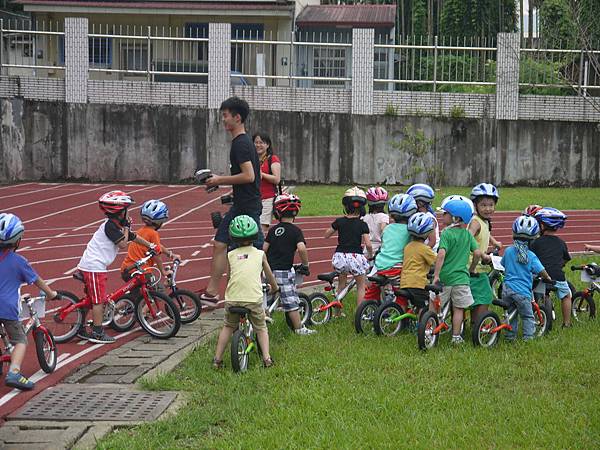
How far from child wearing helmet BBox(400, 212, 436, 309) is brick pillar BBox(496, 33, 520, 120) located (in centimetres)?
1841

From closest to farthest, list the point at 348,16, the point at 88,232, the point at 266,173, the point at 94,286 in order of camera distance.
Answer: the point at 94,286 → the point at 266,173 → the point at 88,232 → the point at 348,16

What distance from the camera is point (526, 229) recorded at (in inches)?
391

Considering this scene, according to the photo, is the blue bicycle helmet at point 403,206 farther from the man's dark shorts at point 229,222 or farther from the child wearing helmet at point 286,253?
the man's dark shorts at point 229,222

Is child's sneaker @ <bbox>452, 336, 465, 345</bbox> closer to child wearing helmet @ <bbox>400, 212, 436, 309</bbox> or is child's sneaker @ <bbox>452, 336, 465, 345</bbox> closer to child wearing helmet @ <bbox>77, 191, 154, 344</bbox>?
child wearing helmet @ <bbox>400, 212, 436, 309</bbox>

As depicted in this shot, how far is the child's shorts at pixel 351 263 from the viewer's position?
10672 millimetres

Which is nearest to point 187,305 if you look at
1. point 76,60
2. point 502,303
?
point 502,303

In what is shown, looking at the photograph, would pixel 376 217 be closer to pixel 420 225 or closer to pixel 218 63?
pixel 420 225

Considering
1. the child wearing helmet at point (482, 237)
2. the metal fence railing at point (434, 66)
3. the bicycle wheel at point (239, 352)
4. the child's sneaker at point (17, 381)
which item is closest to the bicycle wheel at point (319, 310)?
the child wearing helmet at point (482, 237)

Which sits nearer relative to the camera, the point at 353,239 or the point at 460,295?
the point at 460,295

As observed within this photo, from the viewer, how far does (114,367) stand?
8664mm

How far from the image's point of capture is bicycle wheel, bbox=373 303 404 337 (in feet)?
31.6

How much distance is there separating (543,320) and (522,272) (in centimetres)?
60

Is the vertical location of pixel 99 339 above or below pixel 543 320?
below

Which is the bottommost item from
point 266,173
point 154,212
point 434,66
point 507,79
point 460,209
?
point 154,212
